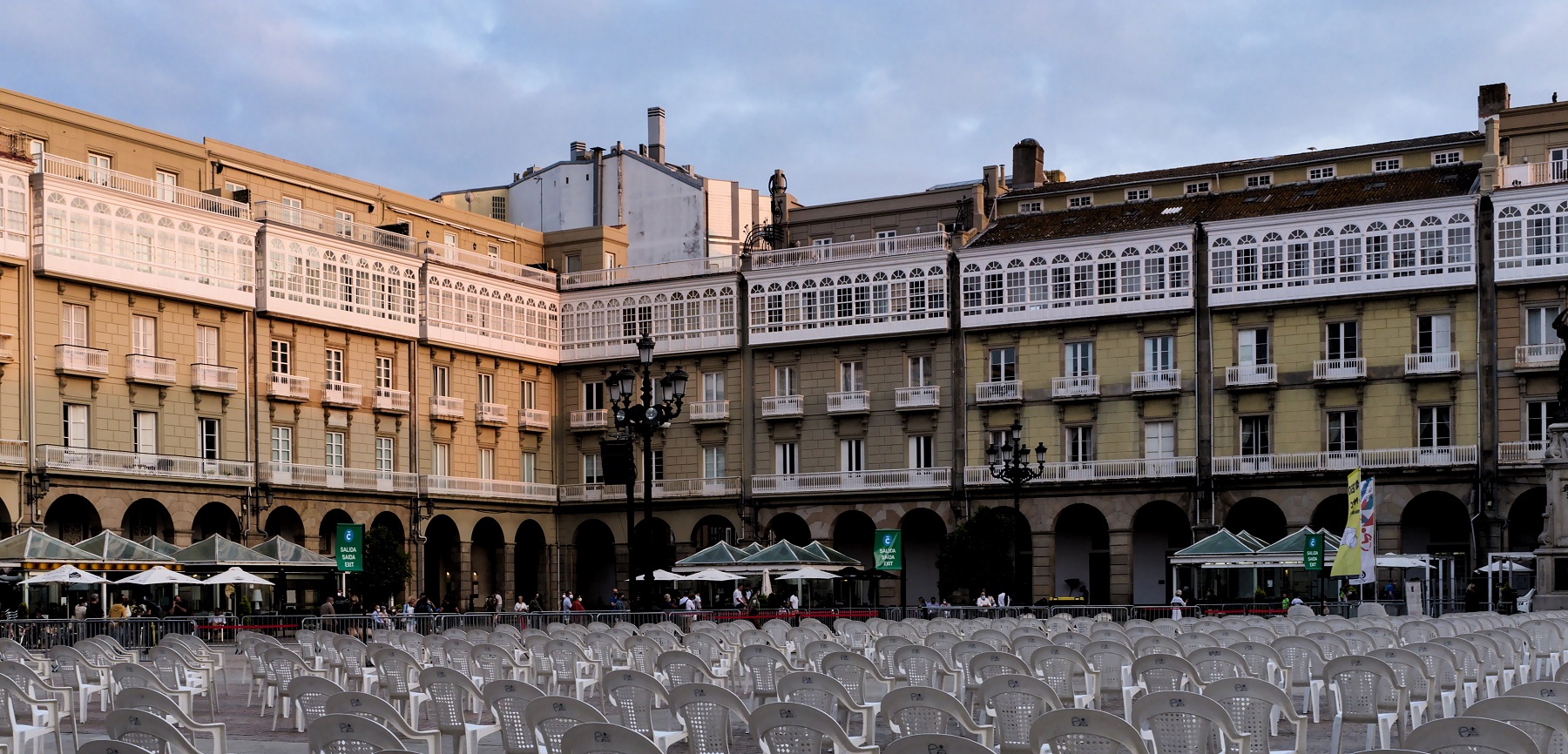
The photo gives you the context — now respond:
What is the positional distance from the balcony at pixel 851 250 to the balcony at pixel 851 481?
722 centimetres

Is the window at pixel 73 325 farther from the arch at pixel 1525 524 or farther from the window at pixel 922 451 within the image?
the arch at pixel 1525 524

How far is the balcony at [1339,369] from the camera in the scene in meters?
51.6

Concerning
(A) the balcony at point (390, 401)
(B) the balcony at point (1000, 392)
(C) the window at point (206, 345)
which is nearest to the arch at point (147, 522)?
(C) the window at point (206, 345)

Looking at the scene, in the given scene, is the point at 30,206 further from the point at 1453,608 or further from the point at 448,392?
the point at 1453,608

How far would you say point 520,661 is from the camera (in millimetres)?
18094

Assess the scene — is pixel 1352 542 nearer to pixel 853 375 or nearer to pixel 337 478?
pixel 853 375

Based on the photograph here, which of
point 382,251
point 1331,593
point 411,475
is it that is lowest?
point 1331,593

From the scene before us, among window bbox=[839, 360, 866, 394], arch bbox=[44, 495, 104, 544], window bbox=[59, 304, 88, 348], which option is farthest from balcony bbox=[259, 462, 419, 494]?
window bbox=[839, 360, 866, 394]

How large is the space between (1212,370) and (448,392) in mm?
25115

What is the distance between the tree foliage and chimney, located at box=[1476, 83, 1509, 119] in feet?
123

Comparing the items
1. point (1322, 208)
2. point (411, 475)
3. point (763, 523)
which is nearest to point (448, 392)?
point (411, 475)

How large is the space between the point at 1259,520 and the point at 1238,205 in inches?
401

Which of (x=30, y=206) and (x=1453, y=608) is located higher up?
(x=30, y=206)

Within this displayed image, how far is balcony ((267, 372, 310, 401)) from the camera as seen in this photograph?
52156mm
